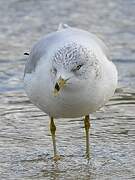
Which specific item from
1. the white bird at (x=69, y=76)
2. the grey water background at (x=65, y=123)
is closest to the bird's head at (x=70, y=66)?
the white bird at (x=69, y=76)

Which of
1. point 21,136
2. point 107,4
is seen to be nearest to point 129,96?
point 21,136

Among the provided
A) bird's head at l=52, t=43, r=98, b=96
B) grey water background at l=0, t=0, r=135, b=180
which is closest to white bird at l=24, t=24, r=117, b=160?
bird's head at l=52, t=43, r=98, b=96

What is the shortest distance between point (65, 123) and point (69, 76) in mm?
1854

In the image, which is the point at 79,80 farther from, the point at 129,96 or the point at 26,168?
the point at 129,96

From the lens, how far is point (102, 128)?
6.69 metres

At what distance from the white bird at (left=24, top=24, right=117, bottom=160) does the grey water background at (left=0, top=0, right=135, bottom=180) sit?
0.48 m

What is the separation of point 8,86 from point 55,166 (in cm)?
234

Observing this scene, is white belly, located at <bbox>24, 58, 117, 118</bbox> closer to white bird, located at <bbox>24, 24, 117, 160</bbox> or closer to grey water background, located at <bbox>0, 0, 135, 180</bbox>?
white bird, located at <bbox>24, 24, 117, 160</bbox>

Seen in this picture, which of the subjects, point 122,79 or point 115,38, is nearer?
point 122,79

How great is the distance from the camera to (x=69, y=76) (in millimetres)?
5043

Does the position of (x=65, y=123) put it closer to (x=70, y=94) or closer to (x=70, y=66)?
(x=70, y=94)

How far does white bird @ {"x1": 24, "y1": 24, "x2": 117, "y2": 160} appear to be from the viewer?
512 centimetres

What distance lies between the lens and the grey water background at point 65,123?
577 centimetres

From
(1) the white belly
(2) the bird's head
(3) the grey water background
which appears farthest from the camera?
(3) the grey water background
